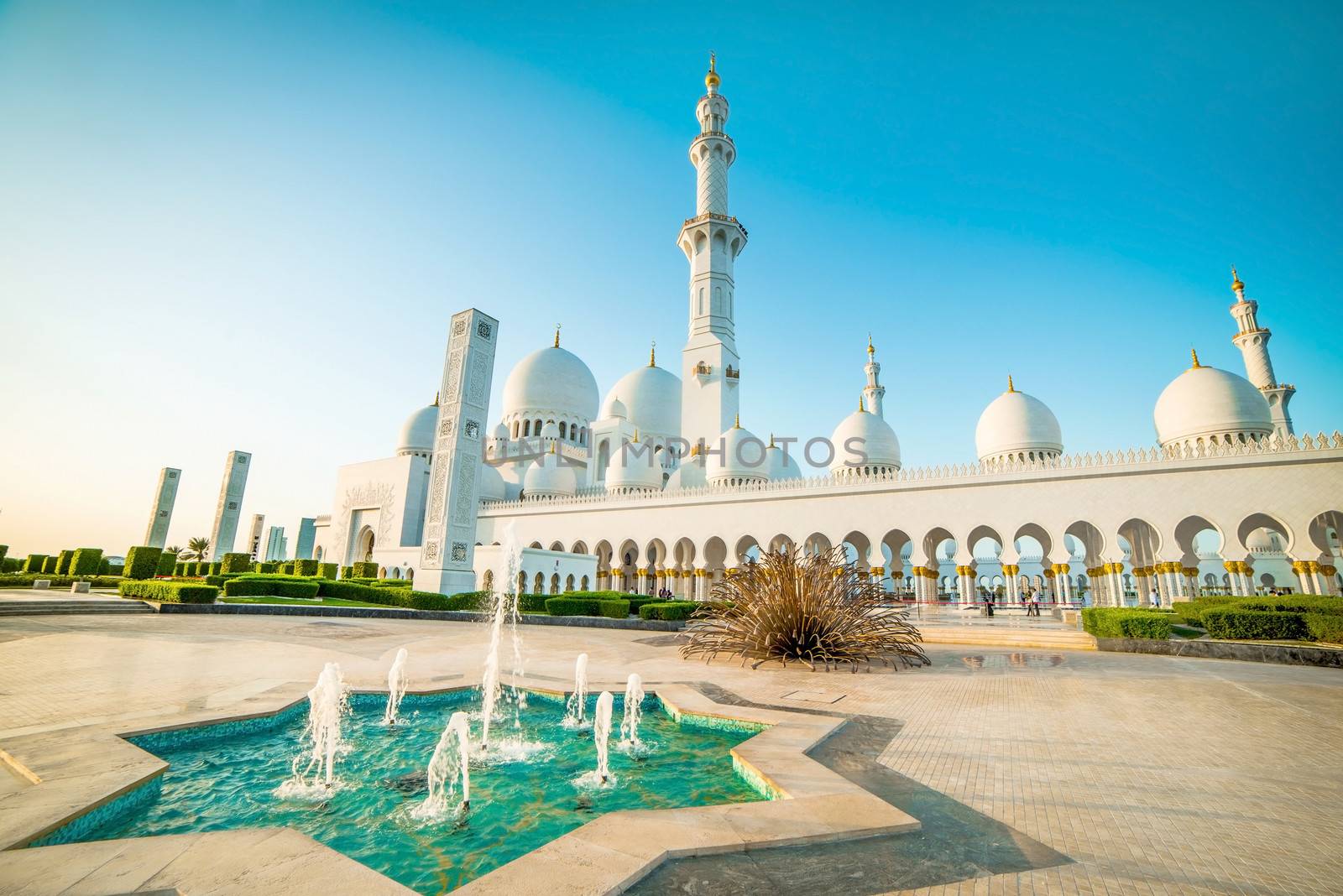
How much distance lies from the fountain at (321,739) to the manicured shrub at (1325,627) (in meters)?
13.5

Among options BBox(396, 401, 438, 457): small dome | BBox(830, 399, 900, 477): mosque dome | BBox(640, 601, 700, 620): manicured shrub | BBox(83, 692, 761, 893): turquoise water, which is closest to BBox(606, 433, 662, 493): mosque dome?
BBox(830, 399, 900, 477): mosque dome

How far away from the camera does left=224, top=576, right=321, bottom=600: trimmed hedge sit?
18125 mm

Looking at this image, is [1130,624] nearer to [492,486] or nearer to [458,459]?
[458,459]

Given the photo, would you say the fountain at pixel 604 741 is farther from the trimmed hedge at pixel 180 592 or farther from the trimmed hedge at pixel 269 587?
the trimmed hedge at pixel 269 587

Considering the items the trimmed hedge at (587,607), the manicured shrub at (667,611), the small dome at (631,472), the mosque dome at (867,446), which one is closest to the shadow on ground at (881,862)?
the manicured shrub at (667,611)

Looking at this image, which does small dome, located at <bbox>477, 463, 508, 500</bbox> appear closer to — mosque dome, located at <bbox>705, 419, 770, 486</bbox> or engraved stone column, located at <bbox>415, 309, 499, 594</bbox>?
mosque dome, located at <bbox>705, 419, 770, 486</bbox>

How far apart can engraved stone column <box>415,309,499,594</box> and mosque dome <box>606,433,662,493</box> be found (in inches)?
427

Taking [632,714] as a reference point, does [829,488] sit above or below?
above

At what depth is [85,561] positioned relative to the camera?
21.7m

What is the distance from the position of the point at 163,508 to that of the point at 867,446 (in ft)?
129

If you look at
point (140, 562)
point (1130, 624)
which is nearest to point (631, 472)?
point (140, 562)

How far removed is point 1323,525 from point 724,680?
72.9ft

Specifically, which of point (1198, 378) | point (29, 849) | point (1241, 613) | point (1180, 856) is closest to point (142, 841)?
point (29, 849)

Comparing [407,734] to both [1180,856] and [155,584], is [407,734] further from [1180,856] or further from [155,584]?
[155,584]
